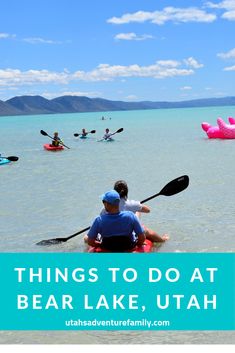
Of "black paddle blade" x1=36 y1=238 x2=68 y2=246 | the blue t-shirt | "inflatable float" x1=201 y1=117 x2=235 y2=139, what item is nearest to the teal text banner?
the blue t-shirt

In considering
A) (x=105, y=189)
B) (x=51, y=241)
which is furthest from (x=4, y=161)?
(x=51, y=241)

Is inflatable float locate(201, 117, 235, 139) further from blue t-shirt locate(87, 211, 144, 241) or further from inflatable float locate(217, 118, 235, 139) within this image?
blue t-shirt locate(87, 211, 144, 241)

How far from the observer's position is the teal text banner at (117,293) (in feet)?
19.6

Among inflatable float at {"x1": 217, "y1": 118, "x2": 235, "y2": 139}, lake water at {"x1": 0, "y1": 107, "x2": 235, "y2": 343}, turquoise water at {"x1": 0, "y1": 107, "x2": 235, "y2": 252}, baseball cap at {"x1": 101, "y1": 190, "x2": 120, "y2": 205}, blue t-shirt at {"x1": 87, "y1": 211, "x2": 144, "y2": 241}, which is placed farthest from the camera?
inflatable float at {"x1": 217, "y1": 118, "x2": 235, "y2": 139}

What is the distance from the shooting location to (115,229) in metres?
7.91

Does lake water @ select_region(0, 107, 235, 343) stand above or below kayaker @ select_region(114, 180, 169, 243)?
below

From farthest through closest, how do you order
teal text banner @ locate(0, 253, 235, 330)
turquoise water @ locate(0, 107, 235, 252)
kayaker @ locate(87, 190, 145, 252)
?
turquoise water @ locate(0, 107, 235, 252)
kayaker @ locate(87, 190, 145, 252)
teal text banner @ locate(0, 253, 235, 330)

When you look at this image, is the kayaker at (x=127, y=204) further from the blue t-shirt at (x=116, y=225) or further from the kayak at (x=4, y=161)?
the kayak at (x=4, y=161)

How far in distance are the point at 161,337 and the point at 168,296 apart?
1.02 metres

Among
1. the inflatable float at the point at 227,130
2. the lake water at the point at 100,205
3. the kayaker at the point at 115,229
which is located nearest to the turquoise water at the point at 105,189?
the lake water at the point at 100,205

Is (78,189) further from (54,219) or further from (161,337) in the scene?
(161,337)

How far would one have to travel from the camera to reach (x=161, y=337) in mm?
6742

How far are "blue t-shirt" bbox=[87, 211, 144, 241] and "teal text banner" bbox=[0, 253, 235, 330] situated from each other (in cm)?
140

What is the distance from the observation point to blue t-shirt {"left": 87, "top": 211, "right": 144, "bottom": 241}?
774 cm
